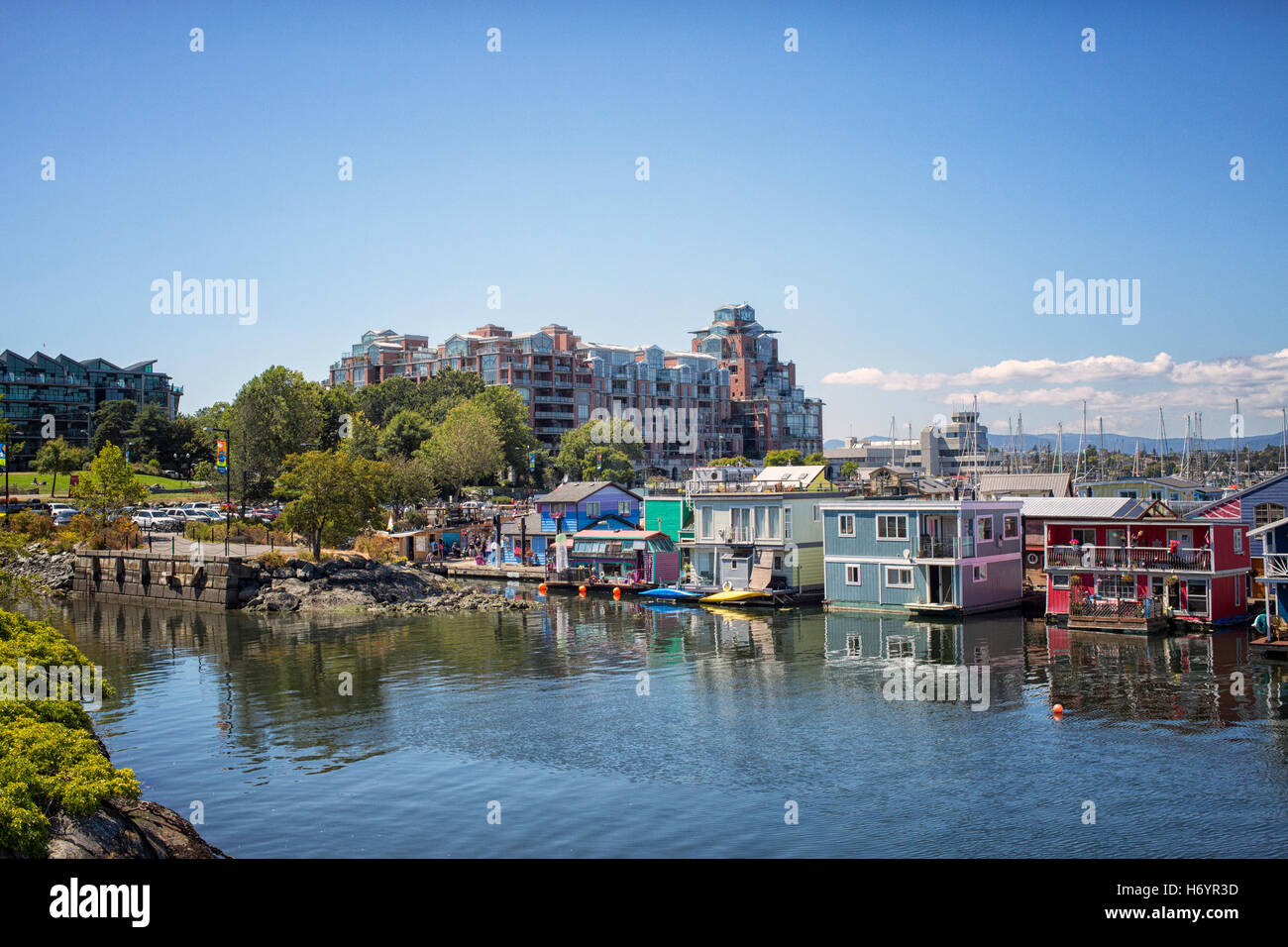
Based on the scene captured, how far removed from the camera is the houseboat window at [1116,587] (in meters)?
45.8

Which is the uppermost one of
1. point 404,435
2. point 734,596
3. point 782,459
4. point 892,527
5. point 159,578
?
point 404,435

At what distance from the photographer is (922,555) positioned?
50.8m

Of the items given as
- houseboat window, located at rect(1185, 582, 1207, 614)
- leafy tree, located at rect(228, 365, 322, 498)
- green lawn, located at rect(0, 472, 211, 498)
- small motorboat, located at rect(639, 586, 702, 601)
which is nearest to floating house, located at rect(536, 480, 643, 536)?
small motorboat, located at rect(639, 586, 702, 601)

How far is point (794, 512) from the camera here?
5862 cm

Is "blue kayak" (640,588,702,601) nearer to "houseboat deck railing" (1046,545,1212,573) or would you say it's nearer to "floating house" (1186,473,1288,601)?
"houseboat deck railing" (1046,545,1212,573)

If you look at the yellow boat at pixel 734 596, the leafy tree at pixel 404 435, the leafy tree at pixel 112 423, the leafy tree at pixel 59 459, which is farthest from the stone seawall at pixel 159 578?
the leafy tree at pixel 112 423

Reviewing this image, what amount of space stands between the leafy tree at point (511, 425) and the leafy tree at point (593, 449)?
5.53m

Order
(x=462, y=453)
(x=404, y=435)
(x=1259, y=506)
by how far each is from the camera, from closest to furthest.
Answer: (x=1259, y=506), (x=462, y=453), (x=404, y=435)

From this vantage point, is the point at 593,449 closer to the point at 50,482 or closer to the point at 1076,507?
the point at 50,482

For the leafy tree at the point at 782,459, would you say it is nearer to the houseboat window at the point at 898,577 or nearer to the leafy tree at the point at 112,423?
the leafy tree at the point at 112,423

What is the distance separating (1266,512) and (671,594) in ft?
102

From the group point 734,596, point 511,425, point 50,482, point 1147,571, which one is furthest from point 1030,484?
point 50,482
